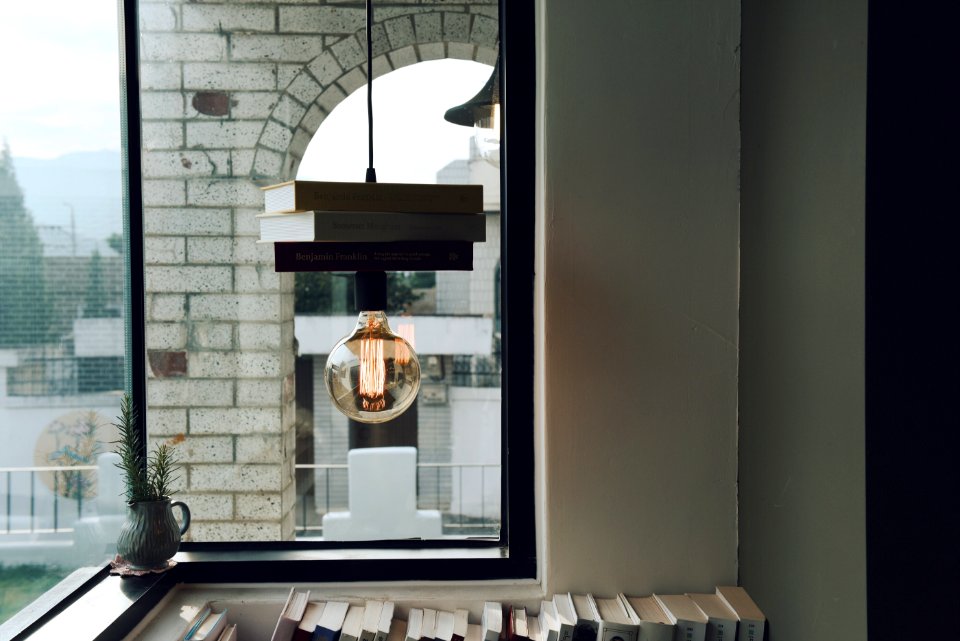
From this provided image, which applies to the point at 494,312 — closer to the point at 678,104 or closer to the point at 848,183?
the point at 678,104

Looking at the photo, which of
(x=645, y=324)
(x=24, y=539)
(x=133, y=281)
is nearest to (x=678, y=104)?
(x=645, y=324)

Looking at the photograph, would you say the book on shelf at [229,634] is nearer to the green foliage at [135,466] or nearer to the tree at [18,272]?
the green foliage at [135,466]

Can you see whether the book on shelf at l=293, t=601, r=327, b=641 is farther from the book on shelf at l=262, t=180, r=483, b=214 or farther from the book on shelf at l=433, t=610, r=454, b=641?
the book on shelf at l=262, t=180, r=483, b=214

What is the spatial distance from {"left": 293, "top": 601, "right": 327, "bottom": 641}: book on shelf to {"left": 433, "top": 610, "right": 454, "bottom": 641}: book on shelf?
284 mm

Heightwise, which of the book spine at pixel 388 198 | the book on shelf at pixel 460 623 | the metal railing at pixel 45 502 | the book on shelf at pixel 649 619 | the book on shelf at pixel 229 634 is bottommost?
the book on shelf at pixel 229 634

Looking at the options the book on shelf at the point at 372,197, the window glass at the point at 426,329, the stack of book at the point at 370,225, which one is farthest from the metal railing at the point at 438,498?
the book on shelf at the point at 372,197

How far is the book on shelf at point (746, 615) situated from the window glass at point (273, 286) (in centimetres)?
63

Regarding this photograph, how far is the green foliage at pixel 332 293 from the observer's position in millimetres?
1979

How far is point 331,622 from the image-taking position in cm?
174

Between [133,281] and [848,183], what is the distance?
170 cm

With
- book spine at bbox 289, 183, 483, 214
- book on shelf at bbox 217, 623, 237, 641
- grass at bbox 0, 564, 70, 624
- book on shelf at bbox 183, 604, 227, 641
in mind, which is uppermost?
book spine at bbox 289, 183, 483, 214

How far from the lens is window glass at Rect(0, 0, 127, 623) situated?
1508 mm

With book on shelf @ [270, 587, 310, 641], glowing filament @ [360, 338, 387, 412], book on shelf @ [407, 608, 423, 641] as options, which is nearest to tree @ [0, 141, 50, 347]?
glowing filament @ [360, 338, 387, 412]
